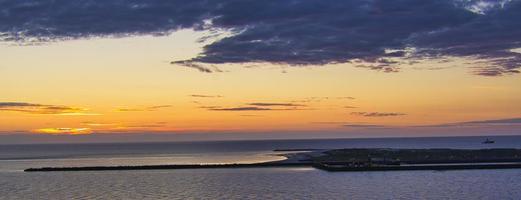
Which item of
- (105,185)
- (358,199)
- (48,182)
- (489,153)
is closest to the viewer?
(358,199)

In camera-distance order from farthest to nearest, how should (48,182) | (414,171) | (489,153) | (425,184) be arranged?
(489,153) < (414,171) < (48,182) < (425,184)

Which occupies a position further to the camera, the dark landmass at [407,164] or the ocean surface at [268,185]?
the dark landmass at [407,164]

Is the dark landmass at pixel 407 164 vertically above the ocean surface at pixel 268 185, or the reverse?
the dark landmass at pixel 407 164

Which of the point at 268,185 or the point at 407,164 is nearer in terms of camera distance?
the point at 268,185

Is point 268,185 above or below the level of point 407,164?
below

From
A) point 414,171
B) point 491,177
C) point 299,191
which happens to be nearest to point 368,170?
point 414,171

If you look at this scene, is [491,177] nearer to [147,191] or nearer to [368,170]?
[368,170]

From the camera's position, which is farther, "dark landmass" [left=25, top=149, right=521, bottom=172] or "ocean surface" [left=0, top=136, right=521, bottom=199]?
"dark landmass" [left=25, top=149, right=521, bottom=172]

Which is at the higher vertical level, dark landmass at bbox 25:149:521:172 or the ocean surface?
dark landmass at bbox 25:149:521:172

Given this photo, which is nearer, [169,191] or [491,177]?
[169,191]

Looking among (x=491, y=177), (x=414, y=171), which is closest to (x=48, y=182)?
(x=414, y=171)
